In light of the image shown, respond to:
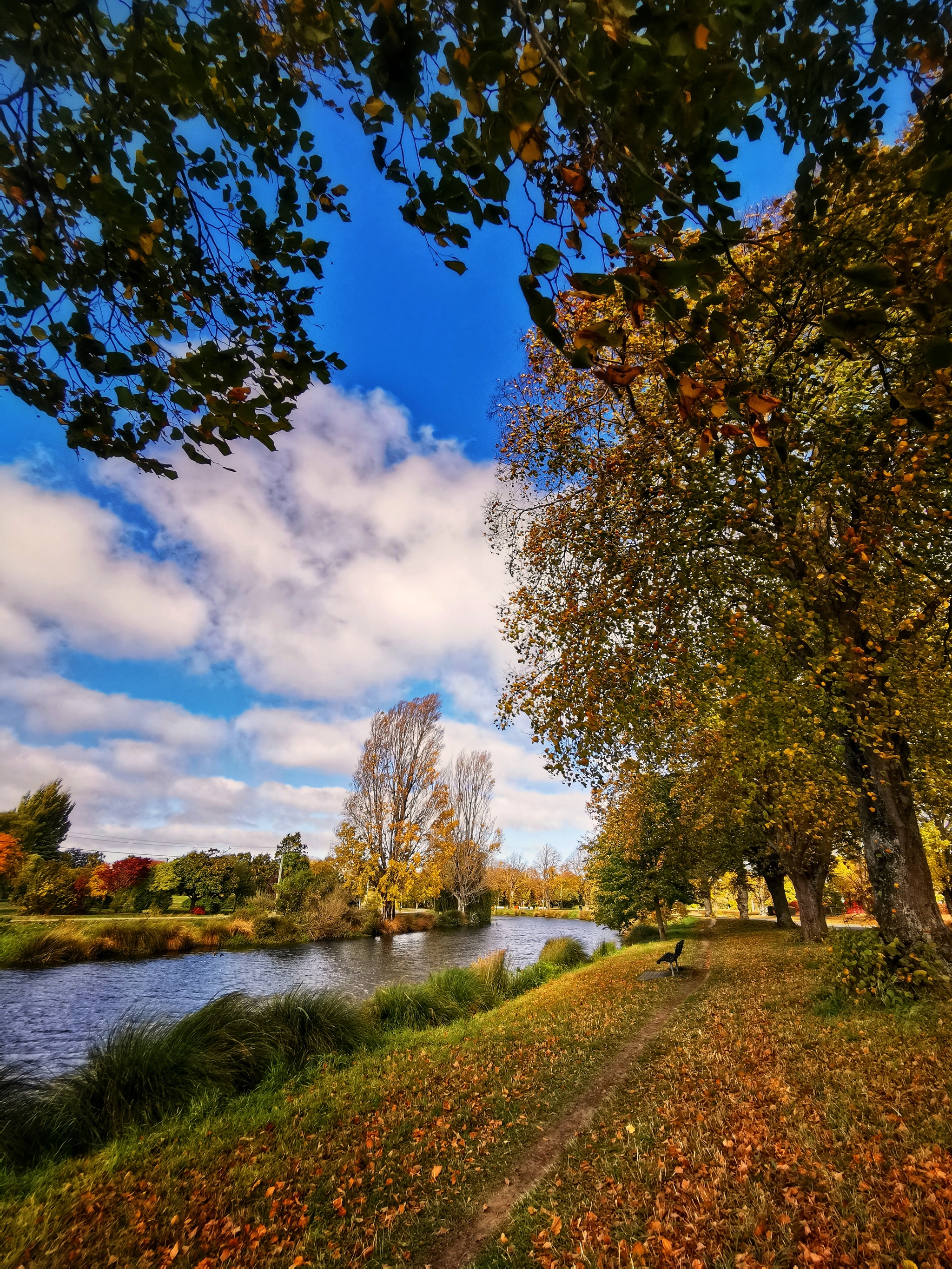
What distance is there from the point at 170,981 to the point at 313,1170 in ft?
47.1

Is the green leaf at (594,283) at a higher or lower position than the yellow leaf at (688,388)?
higher

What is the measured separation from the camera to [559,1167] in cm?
487

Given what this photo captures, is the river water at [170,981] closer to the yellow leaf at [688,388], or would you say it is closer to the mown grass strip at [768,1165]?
the mown grass strip at [768,1165]

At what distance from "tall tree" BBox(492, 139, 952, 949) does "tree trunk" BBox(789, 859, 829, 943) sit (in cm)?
1248

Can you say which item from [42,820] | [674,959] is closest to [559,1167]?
[674,959]

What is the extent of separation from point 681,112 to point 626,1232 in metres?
6.30

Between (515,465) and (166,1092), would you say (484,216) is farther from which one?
A: (166,1092)

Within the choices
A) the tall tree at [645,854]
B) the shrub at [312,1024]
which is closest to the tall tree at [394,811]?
the tall tree at [645,854]

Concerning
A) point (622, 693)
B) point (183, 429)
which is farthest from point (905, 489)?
point (183, 429)

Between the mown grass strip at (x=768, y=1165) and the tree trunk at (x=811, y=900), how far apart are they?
44.6ft

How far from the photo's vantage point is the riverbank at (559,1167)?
141 inches

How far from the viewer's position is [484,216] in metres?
2.27

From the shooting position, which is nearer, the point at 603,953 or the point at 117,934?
the point at 117,934

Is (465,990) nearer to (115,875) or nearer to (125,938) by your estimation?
(125,938)
